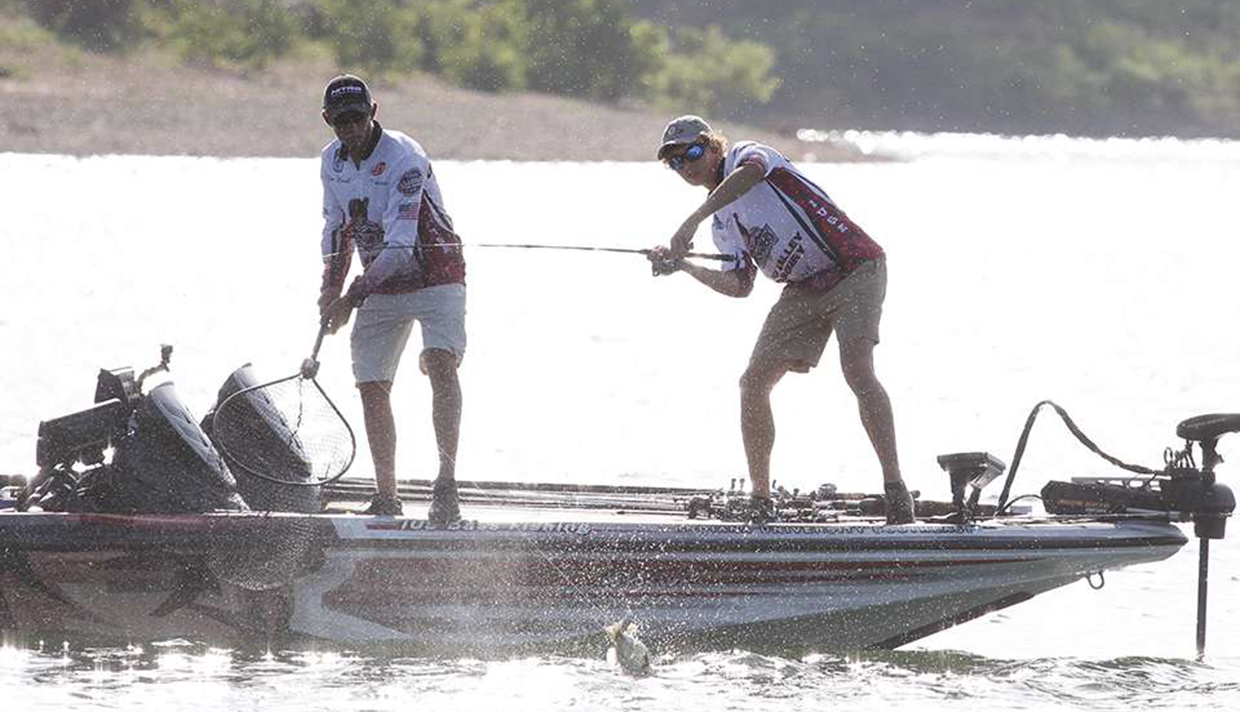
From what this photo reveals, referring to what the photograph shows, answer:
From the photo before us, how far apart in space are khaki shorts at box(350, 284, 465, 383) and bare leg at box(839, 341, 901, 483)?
160 centimetres

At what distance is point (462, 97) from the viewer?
99.1 meters

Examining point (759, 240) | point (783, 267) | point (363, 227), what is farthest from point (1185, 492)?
point (363, 227)

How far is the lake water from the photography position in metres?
10.4

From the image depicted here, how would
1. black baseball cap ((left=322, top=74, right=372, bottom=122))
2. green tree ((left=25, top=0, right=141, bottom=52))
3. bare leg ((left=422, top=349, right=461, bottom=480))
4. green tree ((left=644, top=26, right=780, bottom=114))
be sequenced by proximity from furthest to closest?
green tree ((left=644, top=26, right=780, bottom=114)) → green tree ((left=25, top=0, right=141, bottom=52)) → bare leg ((left=422, top=349, right=461, bottom=480)) → black baseball cap ((left=322, top=74, right=372, bottom=122))

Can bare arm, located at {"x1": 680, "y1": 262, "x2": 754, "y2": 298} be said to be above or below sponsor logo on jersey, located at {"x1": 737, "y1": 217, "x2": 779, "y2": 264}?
below

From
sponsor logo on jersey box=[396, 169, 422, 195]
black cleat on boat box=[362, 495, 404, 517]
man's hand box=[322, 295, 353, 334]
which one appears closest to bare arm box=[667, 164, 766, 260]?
sponsor logo on jersey box=[396, 169, 422, 195]

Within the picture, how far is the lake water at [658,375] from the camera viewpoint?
34.2 ft

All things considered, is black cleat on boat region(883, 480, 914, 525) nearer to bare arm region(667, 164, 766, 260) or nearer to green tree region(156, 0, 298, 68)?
bare arm region(667, 164, 766, 260)

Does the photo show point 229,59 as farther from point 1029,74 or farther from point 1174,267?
point 1029,74

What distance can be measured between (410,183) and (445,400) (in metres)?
0.93

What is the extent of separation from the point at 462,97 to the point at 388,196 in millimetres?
90052

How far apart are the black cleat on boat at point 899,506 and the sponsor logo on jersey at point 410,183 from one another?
233 cm

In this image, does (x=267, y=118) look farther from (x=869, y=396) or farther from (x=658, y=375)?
(x=869, y=396)

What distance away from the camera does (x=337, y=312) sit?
996 centimetres
